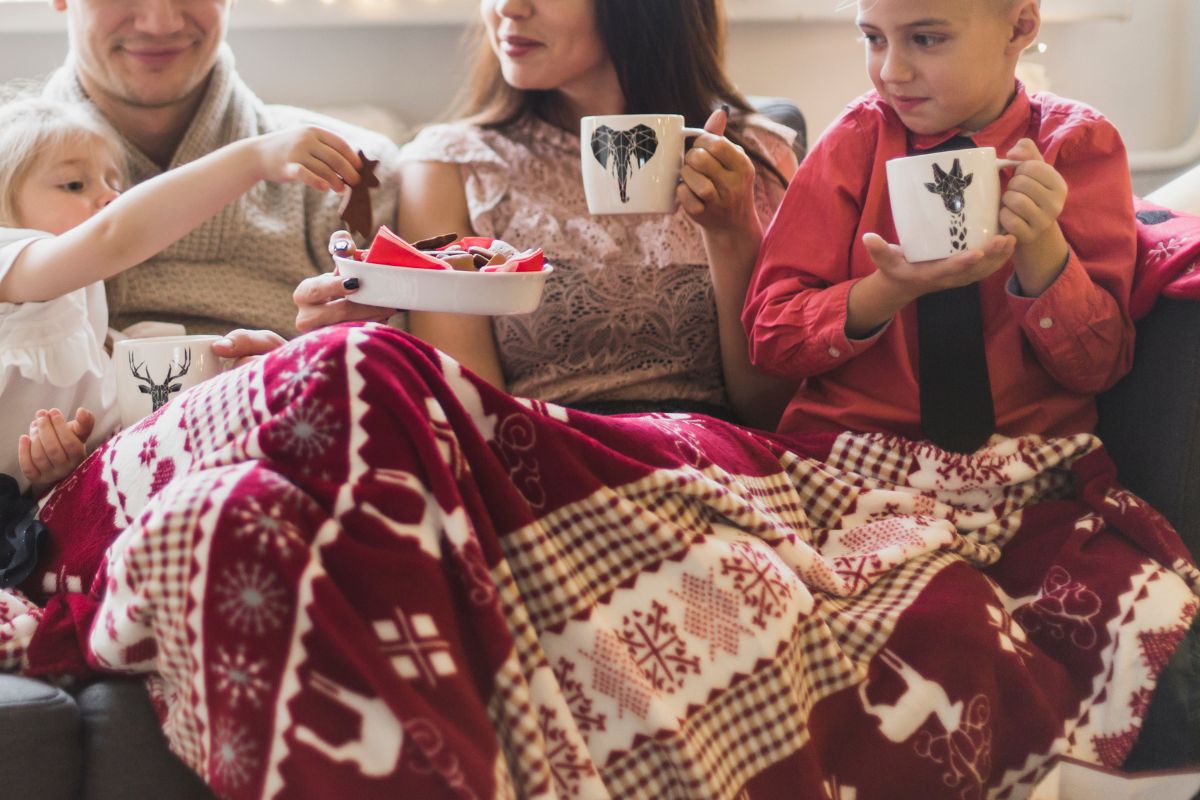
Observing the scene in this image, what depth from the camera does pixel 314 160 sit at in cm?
121

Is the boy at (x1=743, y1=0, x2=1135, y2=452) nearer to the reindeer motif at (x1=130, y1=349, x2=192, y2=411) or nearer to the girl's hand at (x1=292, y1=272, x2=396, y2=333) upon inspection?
the girl's hand at (x1=292, y1=272, x2=396, y2=333)

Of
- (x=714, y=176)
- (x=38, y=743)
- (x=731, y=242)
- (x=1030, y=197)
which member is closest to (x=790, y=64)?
(x=731, y=242)

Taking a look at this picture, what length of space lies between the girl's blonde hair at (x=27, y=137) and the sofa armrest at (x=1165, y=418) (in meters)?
1.18

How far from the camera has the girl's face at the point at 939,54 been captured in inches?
46.5

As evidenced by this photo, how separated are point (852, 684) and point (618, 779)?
23cm

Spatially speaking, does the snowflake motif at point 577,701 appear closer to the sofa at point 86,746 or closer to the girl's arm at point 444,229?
the sofa at point 86,746

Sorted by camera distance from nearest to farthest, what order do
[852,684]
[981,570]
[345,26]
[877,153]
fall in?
1. [852,684]
2. [981,570]
3. [877,153]
4. [345,26]

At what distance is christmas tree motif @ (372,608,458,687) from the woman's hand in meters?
0.46

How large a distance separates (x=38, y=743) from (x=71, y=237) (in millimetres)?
597

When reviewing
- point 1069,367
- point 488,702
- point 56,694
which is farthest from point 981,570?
point 56,694

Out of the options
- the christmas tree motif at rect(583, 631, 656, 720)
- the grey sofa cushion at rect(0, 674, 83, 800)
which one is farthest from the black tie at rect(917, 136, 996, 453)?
the grey sofa cushion at rect(0, 674, 83, 800)

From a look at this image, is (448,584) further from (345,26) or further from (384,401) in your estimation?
(345,26)

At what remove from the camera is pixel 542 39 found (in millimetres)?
1479

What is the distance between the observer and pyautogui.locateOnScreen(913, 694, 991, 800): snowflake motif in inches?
38.4
